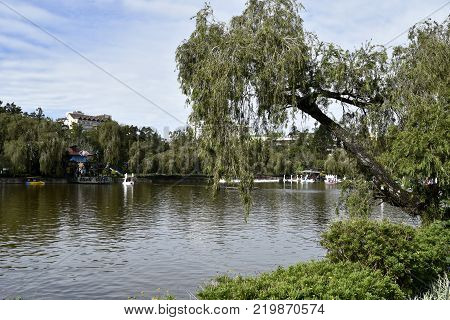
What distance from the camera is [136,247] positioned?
2092 centimetres

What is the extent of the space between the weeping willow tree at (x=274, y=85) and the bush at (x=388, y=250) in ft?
8.75

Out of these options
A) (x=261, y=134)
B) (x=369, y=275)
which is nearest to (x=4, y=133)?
(x=261, y=134)

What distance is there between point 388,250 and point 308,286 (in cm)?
271

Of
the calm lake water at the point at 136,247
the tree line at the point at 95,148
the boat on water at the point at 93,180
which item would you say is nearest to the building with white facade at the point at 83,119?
the tree line at the point at 95,148

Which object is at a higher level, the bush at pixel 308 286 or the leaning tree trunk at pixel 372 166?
the leaning tree trunk at pixel 372 166

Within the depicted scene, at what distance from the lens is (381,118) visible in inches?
459

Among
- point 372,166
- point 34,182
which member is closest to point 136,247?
point 372,166

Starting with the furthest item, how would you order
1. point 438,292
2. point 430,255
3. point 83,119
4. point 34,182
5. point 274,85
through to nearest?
point 83,119 < point 34,182 < point 274,85 < point 430,255 < point 438,292

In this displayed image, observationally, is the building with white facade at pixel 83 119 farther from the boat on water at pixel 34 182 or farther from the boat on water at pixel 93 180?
the boat on water at pixel 34 182

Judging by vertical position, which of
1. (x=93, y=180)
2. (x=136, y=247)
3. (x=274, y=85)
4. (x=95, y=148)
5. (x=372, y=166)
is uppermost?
(x=95, y=148)

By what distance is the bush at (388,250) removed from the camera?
7.29 m

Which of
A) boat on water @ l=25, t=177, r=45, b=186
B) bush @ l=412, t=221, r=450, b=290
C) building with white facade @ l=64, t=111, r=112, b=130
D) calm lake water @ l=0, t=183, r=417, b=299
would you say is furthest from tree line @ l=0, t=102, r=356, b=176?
building with white facade @ l=64, t=111, r=112, b=130

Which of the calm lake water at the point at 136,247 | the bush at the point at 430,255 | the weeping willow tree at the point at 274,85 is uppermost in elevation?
the weeping willow tree at the point at 274,85

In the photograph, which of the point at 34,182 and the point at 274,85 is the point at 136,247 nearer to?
the point at 274,85
